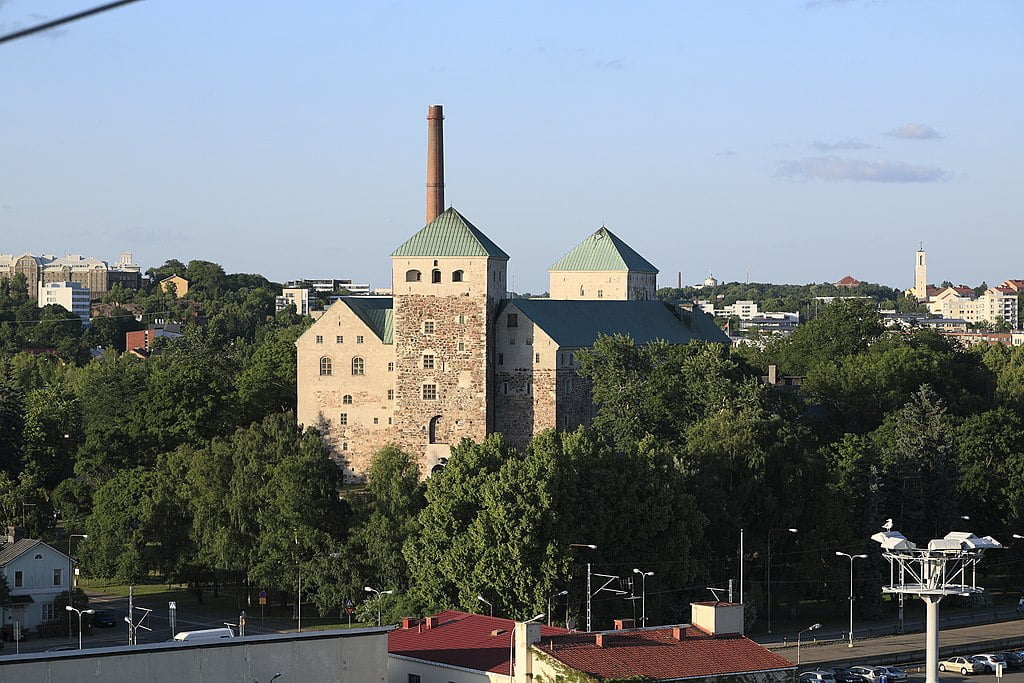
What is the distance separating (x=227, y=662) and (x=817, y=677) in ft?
65.9

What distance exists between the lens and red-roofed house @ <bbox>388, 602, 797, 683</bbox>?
4198 centimetres

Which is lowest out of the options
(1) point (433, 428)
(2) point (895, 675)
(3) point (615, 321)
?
(2) point (895, 675)

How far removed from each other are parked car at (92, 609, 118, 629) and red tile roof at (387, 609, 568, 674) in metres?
19.1

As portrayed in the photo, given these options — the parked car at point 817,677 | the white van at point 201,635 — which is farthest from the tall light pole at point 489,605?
the white van at point 201,635

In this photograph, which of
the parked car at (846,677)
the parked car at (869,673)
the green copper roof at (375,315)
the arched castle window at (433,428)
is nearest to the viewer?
the parked car at (869,673)

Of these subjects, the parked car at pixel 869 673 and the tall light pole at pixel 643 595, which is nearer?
the parked car at pixel 869 673

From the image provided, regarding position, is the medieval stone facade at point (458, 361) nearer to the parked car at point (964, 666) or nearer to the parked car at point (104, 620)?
the parked car at point (104, 620)

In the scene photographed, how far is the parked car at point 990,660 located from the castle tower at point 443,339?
3255cm

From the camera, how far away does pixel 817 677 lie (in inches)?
2084

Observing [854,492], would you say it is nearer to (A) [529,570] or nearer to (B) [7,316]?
(A) [529,570]

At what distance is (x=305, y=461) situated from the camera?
72.5m

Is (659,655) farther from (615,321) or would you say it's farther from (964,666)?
(615,321)

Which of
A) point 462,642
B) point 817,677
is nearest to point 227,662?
point 462,642

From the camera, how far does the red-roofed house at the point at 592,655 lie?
138ft
